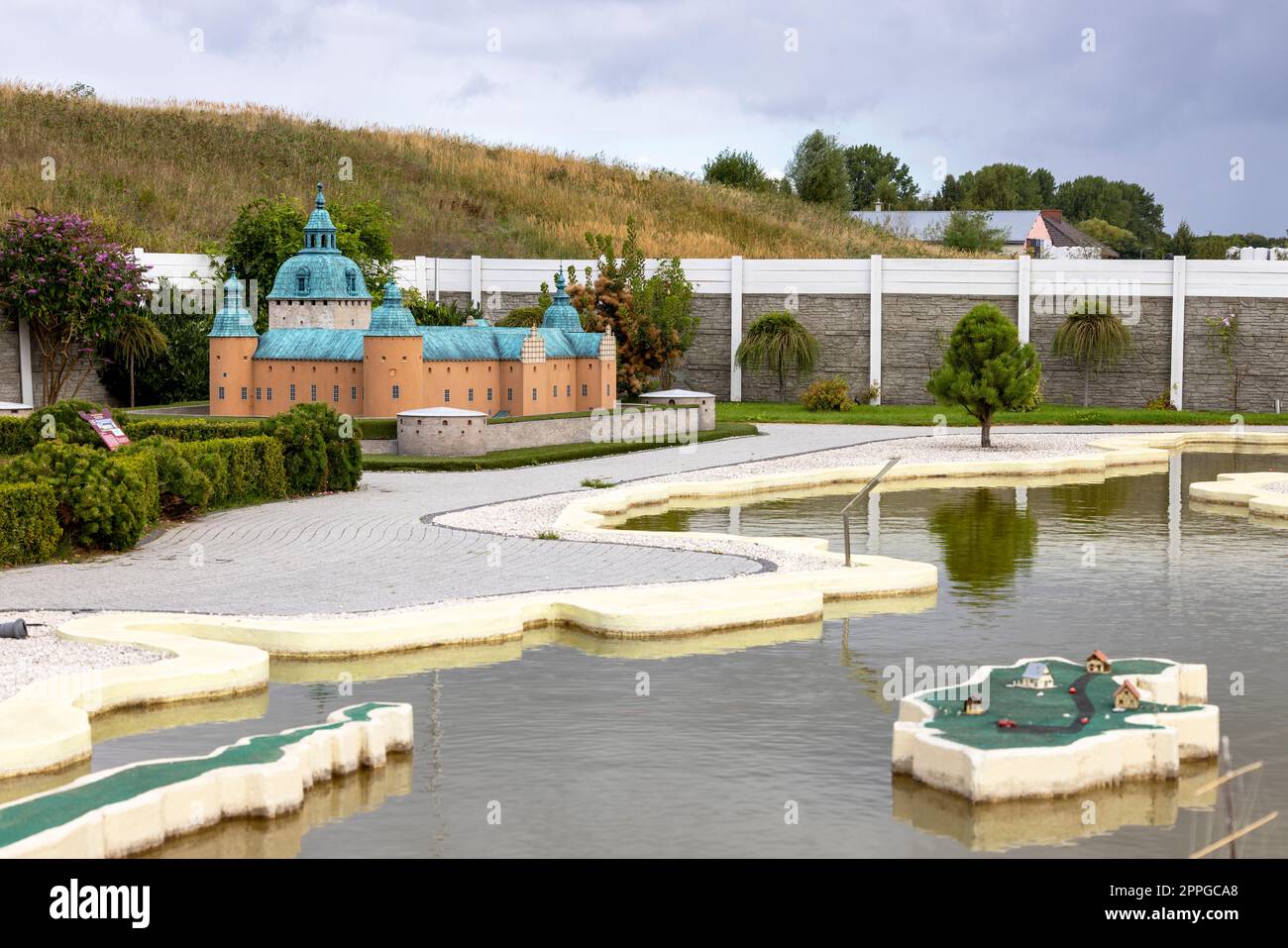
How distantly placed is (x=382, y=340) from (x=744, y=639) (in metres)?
18.8

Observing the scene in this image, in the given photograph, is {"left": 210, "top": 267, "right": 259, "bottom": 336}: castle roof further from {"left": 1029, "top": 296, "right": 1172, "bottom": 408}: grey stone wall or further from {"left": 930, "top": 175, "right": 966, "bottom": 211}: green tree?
{"left": 930, "top": 175, "right": 966, "bottom": 211}: green tree

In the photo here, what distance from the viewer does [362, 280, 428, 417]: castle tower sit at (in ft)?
110

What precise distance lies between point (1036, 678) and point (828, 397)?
106 feet

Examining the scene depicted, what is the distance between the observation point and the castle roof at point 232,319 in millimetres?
34719

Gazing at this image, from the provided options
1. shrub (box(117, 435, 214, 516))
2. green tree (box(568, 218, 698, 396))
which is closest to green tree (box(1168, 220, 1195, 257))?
green tree (box(568, 218, 698, 396))

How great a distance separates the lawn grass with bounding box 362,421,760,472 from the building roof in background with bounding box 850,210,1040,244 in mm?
47324

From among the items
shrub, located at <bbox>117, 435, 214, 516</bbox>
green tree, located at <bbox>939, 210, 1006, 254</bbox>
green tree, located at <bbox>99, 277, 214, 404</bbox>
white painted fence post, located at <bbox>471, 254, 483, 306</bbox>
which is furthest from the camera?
green tree, located at <bbox>939, 210, 1006, 254</bbox>

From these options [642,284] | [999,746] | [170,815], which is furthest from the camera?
[642,284]

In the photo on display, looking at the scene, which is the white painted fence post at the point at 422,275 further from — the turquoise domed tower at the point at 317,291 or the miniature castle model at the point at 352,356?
the turquoise domed tower at the point at 317,291

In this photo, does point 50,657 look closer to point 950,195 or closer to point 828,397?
point 828,397

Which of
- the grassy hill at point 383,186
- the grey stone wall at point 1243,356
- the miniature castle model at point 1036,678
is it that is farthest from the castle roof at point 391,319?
the grey stone wall at point 1243,356

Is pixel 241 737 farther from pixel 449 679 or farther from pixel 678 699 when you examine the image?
pixel 678 699

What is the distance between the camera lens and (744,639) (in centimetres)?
1642
